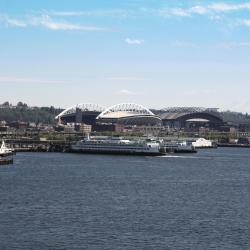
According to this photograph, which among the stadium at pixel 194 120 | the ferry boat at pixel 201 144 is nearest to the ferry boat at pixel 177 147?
the ferry boat at pixel 201 144

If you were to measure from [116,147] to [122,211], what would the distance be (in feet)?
181

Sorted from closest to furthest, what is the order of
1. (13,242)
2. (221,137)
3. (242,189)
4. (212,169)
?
1. (13,242)
2. (242,189)
3. (212,169)
4. (221,137)

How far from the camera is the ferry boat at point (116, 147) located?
84500 mm

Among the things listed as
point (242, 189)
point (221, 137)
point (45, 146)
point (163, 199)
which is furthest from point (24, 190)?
point (221, 137)

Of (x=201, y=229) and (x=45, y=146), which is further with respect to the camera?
(x=45, y=146)

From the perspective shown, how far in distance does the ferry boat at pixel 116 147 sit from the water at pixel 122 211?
111 feet

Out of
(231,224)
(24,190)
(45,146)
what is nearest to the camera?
(231,224)

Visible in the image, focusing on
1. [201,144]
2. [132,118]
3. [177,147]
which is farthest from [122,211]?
[132,118]

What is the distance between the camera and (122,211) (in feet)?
104

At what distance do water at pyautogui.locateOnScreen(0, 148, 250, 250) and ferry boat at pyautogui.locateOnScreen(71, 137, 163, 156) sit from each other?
33808 mm

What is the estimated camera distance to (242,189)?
4219 centimetres

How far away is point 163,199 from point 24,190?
7131mm

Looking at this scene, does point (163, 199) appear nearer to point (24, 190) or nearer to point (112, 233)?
point (24, 190)

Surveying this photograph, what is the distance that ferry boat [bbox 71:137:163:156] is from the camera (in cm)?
8450
